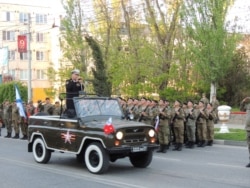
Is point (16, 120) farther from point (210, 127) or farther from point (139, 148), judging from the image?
point (139, 148)

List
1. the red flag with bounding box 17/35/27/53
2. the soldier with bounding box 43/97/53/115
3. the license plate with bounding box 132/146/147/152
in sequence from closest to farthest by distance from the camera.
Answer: the license plate with bounding box 132/146/147/152 → the soldier with bounding box 43/97/53/115 → the red flag with bounding box 17/35/27/53

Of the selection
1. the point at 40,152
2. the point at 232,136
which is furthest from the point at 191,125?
the point at 40,152

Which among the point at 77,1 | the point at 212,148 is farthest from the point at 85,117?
the point at 77,1

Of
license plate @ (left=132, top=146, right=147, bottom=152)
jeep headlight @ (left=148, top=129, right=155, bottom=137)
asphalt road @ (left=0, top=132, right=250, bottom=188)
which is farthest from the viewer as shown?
jeep headlight @ (left=148, top=129, right=155, bottom=137)

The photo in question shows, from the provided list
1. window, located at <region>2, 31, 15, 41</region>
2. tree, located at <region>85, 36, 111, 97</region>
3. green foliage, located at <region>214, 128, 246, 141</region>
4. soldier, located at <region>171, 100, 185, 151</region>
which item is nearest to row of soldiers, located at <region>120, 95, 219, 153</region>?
soldier, located at <region>171, 100, 185, 151</region>

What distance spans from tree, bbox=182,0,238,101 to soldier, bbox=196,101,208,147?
934 cm

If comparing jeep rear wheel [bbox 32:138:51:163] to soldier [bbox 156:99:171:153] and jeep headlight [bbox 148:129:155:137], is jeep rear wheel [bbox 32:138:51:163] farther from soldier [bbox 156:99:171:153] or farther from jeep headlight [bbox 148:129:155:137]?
soldier [bbox 156:99:171:153]

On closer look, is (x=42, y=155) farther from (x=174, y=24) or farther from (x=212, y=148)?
(x=174, y=24)

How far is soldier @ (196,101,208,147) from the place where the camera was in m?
17.9

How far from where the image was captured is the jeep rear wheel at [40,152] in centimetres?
1309

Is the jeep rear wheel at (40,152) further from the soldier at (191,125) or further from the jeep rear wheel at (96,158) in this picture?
the soldier at (191,125)

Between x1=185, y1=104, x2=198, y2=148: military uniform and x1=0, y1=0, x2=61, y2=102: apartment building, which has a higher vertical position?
x1=0, y1=0, x2=61, y2=102: apartment building

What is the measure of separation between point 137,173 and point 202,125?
6.90 m

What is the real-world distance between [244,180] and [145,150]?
240 cm
